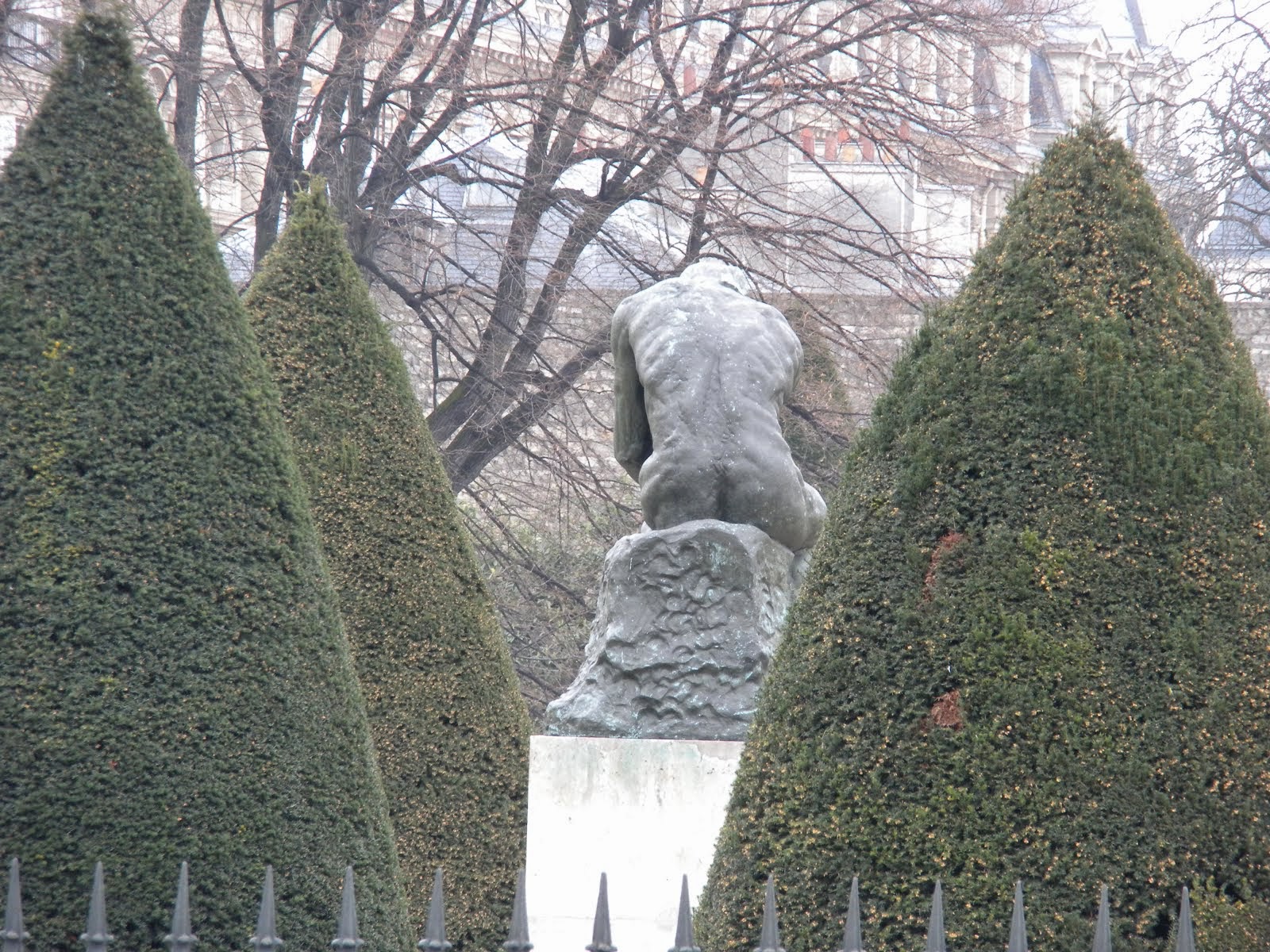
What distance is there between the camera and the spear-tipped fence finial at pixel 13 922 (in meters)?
3.08

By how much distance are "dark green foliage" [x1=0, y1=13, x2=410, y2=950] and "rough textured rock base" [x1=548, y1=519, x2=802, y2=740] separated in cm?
163

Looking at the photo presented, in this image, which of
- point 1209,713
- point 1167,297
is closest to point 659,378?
point 1167,297

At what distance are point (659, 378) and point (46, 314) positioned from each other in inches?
95.1

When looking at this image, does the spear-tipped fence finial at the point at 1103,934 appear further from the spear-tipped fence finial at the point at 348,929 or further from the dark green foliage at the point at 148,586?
the dark green foliage at the point at 148,586

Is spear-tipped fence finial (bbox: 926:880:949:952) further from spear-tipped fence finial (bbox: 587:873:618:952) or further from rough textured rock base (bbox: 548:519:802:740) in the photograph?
rough textured rock base (bbox: 548:519:802:740)

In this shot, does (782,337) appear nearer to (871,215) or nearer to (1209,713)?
(1209,713)

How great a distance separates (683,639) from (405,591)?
146 cm

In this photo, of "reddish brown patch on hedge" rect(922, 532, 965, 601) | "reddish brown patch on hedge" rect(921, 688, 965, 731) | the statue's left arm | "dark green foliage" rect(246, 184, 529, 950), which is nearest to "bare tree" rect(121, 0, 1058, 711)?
"dark green foliage" rect(246, 184, 529, 950)

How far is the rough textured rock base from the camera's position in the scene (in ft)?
18.0

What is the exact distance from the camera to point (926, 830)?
325 centimetres

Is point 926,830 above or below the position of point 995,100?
→ below

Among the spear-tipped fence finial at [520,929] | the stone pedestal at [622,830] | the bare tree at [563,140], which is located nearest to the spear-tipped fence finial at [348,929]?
the spear-tipped fence finial at [520,929]

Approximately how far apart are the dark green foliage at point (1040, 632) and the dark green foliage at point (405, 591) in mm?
3060

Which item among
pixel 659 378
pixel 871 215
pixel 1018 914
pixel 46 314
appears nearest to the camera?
pixel 1018 914
